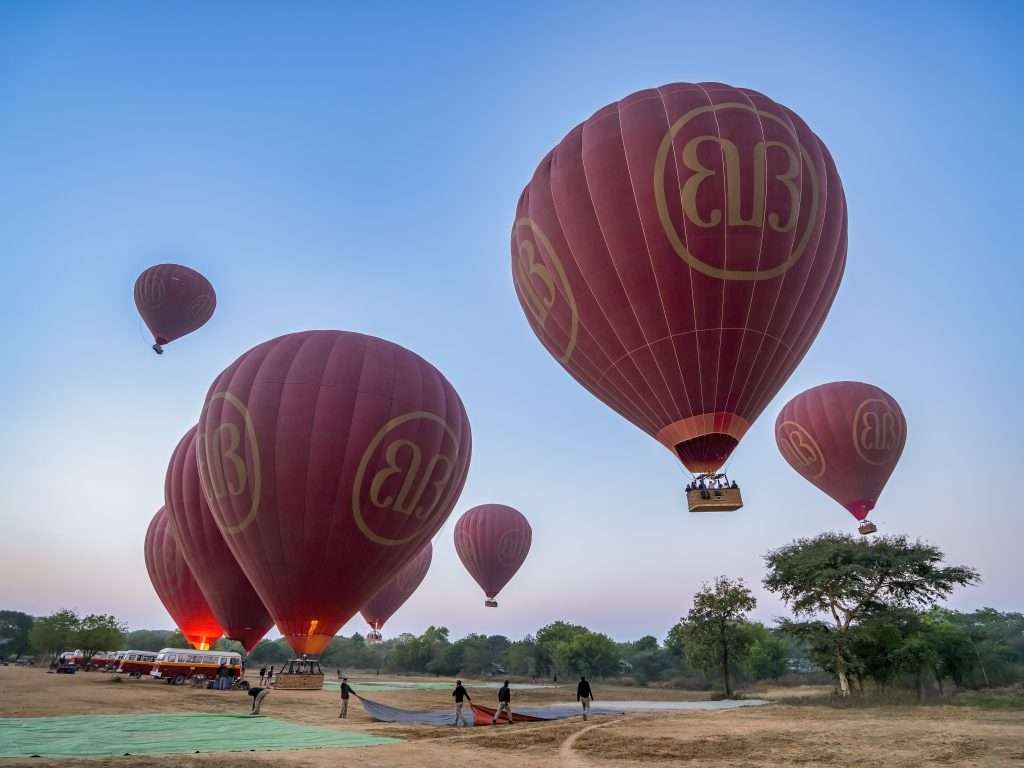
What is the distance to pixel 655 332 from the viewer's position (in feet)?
50.0

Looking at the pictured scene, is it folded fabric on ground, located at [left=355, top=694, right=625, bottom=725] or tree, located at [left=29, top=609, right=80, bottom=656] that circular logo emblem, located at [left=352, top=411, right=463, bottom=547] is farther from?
tree, located at [left=29, top=609, right=80, bottom=656]

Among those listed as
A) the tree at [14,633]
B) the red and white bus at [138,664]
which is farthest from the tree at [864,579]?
the tree at [14,633]

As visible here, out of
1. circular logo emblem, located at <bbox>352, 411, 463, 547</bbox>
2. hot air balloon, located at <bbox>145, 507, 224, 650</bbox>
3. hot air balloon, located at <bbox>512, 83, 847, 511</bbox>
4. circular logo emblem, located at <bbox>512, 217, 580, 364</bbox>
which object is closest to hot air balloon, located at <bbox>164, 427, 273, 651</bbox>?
hot air balloon, located at <bbox>145, 507, 224, 650</bbox>

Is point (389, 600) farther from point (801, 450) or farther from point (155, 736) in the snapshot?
point (155, 736)

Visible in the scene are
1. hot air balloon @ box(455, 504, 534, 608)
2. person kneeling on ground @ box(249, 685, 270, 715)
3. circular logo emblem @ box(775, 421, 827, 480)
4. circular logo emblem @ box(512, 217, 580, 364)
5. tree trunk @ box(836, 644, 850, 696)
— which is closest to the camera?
person kneeling on ground @ box(249, 685, 270, 715)

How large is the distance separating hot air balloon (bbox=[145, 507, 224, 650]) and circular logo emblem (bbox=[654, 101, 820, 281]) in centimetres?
2869

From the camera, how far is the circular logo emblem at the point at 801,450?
30625 millimetres

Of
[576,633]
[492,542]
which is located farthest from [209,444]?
[576,633]

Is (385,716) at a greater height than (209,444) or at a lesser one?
lesser

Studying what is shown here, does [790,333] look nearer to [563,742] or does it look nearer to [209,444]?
[563,742]

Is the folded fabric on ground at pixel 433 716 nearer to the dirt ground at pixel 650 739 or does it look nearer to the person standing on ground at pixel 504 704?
the person standing on ground at pixel 504 704

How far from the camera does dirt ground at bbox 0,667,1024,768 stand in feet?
33.2

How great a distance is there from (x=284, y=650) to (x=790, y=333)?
105904 mm

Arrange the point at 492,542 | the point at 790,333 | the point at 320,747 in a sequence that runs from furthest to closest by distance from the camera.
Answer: the point at 492,542 < the point at 790,333 < the point at 320,747
